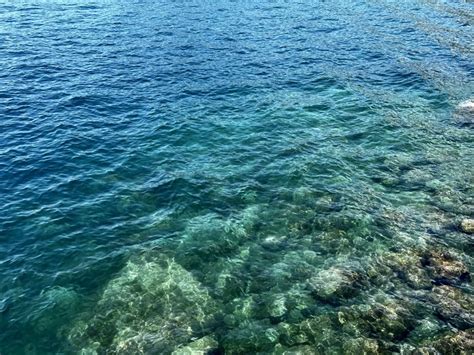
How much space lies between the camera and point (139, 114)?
149 feet

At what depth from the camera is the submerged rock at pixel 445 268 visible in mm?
25797

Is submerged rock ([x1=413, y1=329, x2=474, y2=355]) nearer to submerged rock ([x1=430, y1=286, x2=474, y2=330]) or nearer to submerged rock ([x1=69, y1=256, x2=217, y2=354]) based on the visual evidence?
submerged rock ([x1=430, y1=286, x2=474, y2=330])

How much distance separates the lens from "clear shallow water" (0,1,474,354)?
23969 mm

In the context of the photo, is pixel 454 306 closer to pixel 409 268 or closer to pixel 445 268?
pixel 445 268

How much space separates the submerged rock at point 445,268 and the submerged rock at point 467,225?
3084 millimetres

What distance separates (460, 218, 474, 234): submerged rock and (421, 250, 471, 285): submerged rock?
10.1 ft

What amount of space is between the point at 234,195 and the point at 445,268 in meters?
15.8

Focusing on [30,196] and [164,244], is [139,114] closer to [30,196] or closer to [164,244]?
[30,196]

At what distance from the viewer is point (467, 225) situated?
29.6m

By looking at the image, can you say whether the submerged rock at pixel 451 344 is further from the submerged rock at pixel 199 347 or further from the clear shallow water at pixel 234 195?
the submerged rock at pixel 199 347

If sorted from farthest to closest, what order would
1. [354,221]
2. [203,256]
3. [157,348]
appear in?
[354,221] < [203,256] < [157,348]

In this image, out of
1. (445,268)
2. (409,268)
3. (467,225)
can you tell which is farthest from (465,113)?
(409,268)

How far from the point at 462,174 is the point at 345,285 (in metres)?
16.8

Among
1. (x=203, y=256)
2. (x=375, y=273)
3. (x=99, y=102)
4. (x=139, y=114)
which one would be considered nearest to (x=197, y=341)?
(x=203, y=256)
